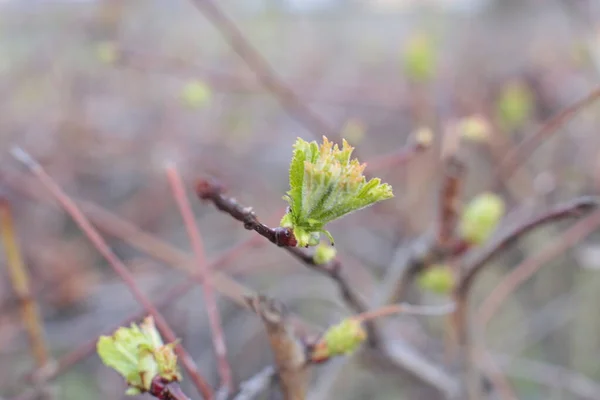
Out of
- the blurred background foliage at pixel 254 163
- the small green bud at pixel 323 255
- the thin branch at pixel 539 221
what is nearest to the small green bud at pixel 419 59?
the blurred background foliage at pixel 254 163

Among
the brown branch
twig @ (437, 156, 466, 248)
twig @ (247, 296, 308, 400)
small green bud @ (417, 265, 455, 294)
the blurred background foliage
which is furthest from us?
the blurred background foliage

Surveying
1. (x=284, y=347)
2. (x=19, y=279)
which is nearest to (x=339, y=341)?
(x=284, y=347)

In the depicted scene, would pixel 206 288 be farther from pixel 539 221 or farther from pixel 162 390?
pixel 539 221

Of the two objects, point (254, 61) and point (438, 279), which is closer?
point (438, 279)

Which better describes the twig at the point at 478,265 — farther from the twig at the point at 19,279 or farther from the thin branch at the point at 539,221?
the twig at the point at 19,279

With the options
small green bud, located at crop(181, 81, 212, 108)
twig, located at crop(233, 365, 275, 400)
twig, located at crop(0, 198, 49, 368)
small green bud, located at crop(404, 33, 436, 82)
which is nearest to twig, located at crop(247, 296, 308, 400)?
twig, located at crop(233, 365, 275, 400)

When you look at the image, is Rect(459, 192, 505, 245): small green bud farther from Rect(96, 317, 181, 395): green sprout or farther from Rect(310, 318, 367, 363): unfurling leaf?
Rect(96, 317, 181, 395): green sprout

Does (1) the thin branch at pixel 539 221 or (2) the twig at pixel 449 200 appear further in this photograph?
(2) the twig at pixel 449 200
